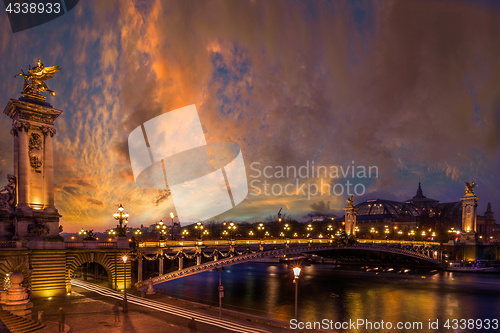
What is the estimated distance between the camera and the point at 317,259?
142 meters

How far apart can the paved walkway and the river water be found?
46.4 feet

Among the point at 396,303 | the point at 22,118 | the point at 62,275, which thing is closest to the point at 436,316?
the point at 396,303

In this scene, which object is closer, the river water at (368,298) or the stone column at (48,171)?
the stone column at (48,171)

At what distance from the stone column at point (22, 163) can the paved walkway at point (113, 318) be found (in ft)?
36.1

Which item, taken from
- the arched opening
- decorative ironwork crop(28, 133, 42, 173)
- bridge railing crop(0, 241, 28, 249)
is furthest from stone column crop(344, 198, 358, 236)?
bridge railing crop(0, 241, 28, 249)

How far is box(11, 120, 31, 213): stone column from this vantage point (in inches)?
1478

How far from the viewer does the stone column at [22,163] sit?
123ft

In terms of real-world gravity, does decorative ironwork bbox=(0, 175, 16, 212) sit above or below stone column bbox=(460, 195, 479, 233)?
above

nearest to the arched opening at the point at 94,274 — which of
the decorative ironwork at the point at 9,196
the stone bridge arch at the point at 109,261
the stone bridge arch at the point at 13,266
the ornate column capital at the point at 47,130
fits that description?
the stone bridge arch at the point at 109,261

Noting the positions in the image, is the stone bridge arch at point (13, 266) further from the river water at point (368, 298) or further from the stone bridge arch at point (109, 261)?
the river water at point (368, 298)

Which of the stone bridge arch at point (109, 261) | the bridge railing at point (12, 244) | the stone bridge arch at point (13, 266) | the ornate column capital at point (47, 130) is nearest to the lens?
the stone bridge arch at point (13, 266)

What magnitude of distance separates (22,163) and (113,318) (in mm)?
20688

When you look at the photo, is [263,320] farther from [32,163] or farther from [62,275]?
[32,163]

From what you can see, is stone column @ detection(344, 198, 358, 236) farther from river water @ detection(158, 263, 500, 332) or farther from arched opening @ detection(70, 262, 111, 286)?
arched opening @ detection(70, 262, 111, 286)
